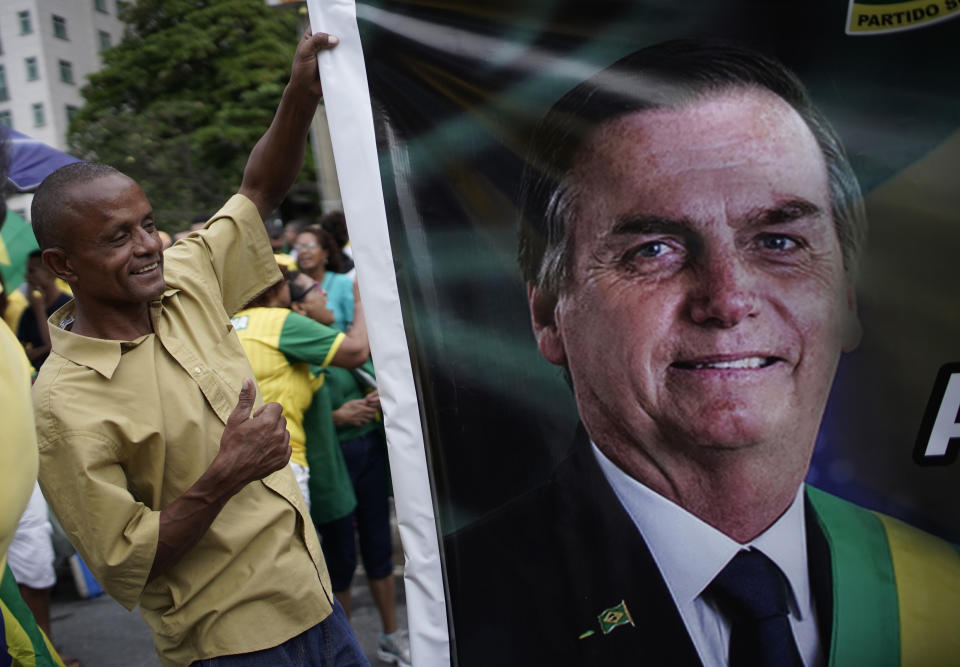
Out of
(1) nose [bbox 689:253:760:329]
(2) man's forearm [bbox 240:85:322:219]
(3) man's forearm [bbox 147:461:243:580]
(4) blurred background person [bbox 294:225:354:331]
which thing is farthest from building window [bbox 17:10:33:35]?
(1) nose [bbox 689:253:760:329]

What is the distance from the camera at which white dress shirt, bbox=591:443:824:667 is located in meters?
1.67

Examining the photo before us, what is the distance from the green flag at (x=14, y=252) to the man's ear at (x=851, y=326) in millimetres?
3864

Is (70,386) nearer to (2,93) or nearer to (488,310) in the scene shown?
(488,310)

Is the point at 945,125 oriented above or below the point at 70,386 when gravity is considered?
above

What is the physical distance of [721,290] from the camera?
162 centimetres

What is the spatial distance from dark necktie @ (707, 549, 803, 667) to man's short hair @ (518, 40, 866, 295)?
26.1 inches

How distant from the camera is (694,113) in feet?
5.35

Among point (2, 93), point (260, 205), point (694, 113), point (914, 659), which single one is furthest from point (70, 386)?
point (2, 93)

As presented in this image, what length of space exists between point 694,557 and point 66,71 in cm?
3456

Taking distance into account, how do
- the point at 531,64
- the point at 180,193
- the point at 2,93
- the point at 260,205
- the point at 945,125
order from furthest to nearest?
1. the point at 2,93
2. the point at 180,193
3. the point at 260,205
4. the point at 945,125
5. the point at 531,64

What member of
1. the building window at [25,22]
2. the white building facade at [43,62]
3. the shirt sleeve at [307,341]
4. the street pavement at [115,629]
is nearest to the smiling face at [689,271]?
the shirt sleeve at [307,341]

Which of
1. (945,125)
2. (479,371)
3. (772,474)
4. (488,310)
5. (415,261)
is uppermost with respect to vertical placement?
(945,125)

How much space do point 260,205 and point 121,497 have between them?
79 cm

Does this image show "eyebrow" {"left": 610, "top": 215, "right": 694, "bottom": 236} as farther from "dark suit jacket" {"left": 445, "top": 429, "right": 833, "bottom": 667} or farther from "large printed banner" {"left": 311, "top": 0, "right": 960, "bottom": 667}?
"dark suit jacket" {"left": 445, "top": 429, "right": 833, "bottom": 667}
